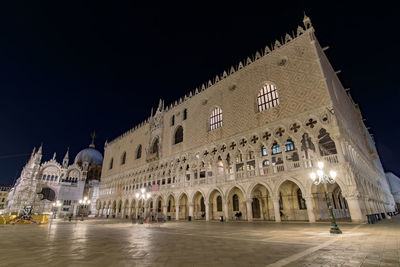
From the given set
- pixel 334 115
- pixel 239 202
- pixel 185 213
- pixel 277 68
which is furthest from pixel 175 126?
pixel 334 115

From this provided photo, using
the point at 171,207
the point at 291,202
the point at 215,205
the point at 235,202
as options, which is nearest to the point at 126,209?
the point at 171,207

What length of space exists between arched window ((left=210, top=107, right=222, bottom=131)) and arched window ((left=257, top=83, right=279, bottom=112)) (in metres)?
5.65

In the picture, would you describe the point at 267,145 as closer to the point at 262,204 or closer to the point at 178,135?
the point at 262,204

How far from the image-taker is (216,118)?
2677 centimetres

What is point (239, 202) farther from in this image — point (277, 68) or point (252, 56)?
point (252, 56)

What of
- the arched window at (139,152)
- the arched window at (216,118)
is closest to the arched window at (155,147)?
the arched window at (139,152)

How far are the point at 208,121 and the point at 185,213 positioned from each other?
13.5 meters

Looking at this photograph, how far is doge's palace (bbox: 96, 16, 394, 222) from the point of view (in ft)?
56.2

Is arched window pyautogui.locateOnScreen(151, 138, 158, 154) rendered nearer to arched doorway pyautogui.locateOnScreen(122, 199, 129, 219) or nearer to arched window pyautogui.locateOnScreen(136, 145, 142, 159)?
arched window pyautogui.locateOnScreen(136, 145, 142, 159)

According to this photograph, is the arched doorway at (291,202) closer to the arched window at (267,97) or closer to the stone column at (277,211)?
the stone column at (277,211)

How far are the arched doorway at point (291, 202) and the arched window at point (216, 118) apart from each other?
10.6 m

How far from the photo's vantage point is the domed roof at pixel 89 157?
6182 centimetres

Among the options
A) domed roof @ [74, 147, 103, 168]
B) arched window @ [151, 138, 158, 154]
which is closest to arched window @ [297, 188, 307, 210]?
arched window @ [151, 138, 158, 154]

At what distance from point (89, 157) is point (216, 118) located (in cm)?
5180
